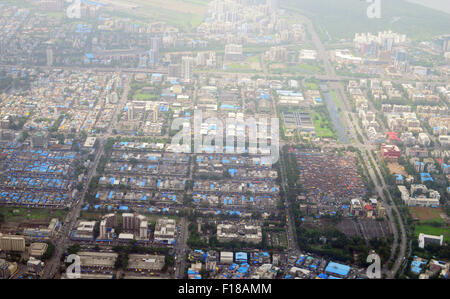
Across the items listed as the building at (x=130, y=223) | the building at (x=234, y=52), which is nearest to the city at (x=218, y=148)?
the building at (x=130, y=223)

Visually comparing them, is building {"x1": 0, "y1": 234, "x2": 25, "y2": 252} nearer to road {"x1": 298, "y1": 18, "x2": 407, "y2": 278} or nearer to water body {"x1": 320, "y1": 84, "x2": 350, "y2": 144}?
road {"x1": 298, "y1": 18, "x2": 407, "y2": 278}

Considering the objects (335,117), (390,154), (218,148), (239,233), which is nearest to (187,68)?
(335,117)

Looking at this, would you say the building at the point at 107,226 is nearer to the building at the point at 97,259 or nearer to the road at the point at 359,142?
the building at the point at 97,259

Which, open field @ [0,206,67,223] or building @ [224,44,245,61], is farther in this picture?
building @ [224,44,245,61]

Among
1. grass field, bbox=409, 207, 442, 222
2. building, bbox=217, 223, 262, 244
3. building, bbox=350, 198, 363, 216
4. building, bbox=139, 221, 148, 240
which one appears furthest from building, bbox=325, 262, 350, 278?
building, bbox=139, 221, 148, 240

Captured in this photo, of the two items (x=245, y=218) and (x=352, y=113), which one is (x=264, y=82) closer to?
(x=352, y=113)

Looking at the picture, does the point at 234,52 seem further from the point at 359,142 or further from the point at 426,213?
the point at 426,213
